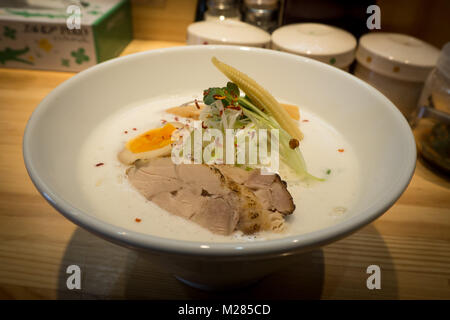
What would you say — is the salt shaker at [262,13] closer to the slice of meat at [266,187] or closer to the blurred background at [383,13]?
the blurred background at [383,13]

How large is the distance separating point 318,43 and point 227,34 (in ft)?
1.22

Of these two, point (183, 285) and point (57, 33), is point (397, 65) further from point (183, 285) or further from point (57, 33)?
point (57, 33)

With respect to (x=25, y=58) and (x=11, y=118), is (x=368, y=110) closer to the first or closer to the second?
(x=11, y=118)

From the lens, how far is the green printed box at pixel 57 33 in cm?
146

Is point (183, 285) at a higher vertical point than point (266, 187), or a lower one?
lower

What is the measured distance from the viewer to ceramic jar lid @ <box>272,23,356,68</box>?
53.4 inches

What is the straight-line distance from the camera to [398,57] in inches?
51.3

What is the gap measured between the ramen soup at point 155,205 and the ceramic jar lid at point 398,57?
449 millimetres

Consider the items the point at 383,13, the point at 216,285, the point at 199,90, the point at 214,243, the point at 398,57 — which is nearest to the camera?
the point at 214,243

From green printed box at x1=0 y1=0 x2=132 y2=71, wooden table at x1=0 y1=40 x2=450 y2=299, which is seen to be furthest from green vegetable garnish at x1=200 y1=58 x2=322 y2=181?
green printed box at x1=0 y1=0 x2=132 y2=71

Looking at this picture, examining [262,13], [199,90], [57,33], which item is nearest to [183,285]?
[199,90]

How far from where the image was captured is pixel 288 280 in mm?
781
